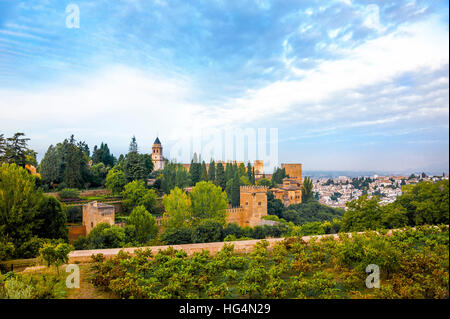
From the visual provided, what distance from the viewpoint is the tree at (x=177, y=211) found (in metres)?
15.9

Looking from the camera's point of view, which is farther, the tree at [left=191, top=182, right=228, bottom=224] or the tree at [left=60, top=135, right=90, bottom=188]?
the tree at [left=191, top=182, right=228, bottom=224]

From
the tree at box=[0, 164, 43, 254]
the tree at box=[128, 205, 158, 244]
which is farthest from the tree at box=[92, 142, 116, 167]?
the tree at box=[0, 164, 43, 254]

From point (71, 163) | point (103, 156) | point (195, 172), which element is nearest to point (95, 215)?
point (71, 163)

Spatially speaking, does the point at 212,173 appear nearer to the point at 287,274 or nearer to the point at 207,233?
the point at 207,233

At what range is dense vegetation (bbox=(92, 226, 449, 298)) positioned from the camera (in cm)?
358

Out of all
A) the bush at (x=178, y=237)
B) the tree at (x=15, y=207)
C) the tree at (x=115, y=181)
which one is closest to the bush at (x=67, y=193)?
the tree at (x=115, y=181)

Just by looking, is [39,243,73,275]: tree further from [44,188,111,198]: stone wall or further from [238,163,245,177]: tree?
[238,163,245,177]: tree

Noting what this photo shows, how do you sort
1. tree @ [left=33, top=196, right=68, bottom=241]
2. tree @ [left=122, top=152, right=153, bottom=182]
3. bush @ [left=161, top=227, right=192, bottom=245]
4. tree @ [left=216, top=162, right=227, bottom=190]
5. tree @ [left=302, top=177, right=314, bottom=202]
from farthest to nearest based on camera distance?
tree @ [left=302, top=177, right=314, bottom=202] < tree @ [left=216, top=162, right=227, bottom=190] < tree @ [left=122, top=152, right=153, bottom=182] < bush @ [left=161, top=227, right=192, bottom=245] < tree @ [left=33, top=196, right=68, bottom=241]

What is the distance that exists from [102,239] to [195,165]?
17.2m

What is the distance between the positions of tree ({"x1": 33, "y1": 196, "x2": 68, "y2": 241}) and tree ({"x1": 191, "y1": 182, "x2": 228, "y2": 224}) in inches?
361

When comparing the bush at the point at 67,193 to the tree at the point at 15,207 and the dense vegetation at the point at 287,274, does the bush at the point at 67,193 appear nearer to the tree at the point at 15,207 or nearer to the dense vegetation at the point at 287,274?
the tree at the point at 15,207

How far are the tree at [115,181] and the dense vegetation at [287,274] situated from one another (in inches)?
567

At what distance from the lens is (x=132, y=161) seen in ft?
67.9
